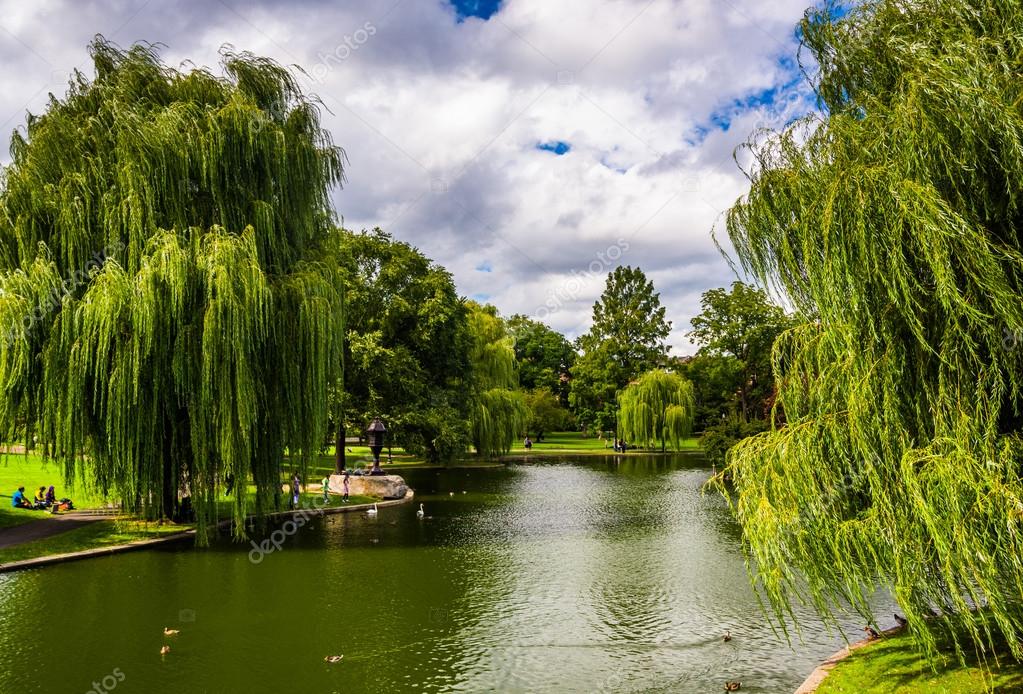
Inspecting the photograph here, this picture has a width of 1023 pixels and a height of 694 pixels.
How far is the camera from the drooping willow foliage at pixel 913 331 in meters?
6.79

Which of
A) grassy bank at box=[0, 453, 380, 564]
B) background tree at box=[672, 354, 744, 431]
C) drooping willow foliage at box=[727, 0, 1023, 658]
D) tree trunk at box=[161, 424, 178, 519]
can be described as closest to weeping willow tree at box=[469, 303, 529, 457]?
background tree at box=[672, 354, 744, 431]

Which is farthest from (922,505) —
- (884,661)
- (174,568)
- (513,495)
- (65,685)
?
(513,495)

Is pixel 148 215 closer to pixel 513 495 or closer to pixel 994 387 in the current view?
pixel 994 387

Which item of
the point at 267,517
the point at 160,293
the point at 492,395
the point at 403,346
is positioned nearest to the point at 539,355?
the point at 492,395

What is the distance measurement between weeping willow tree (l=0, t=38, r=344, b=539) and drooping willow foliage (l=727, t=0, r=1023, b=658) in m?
10.5

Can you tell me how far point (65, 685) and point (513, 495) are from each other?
67.1 ft

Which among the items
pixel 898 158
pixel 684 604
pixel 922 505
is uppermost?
pixel 898 158

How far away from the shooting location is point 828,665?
907 centimetres

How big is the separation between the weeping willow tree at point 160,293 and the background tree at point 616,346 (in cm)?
4953

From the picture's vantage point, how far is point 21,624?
35.8 ft

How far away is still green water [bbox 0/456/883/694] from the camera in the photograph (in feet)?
30.5

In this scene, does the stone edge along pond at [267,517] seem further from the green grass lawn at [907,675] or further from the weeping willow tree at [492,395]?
the green grass lawn at [907,675]

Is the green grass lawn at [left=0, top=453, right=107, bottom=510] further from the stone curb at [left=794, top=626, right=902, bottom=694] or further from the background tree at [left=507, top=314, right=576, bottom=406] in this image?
the background tree at [left=507, top=314, right=576, bottom=406]

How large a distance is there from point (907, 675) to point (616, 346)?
6101 cm
